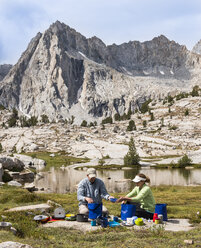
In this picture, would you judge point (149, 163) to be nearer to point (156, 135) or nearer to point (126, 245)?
point (156, 135)

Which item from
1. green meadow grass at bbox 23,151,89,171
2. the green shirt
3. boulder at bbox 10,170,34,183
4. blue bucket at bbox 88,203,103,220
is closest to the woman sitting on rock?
the green shirt

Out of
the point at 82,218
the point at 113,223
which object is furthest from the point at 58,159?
the point at 113,223

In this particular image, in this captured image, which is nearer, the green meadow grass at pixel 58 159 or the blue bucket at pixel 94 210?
the blue bucket at pixel 94 210

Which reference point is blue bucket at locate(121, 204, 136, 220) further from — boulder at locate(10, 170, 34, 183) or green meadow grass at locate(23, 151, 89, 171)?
green meadow grass at locate(23, 151, 89, 171)

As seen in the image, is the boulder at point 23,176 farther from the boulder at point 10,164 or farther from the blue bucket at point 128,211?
the blue bucket at point 128,211

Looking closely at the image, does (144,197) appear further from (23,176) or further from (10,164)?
(10,164)

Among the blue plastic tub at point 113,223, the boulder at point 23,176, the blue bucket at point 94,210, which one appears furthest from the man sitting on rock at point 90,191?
the boulder at point 23,176

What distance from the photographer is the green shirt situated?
50.4ft

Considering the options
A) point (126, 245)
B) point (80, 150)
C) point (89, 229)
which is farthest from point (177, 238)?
point (80, 150)

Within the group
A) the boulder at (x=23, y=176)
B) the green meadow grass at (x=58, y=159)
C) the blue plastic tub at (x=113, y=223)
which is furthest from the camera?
the green meadow grass at (x=58, y=159)

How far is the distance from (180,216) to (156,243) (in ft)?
28.3

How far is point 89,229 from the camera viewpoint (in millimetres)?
13391

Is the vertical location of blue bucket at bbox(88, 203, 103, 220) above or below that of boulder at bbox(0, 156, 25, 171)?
above

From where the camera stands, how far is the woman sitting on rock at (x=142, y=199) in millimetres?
15367
